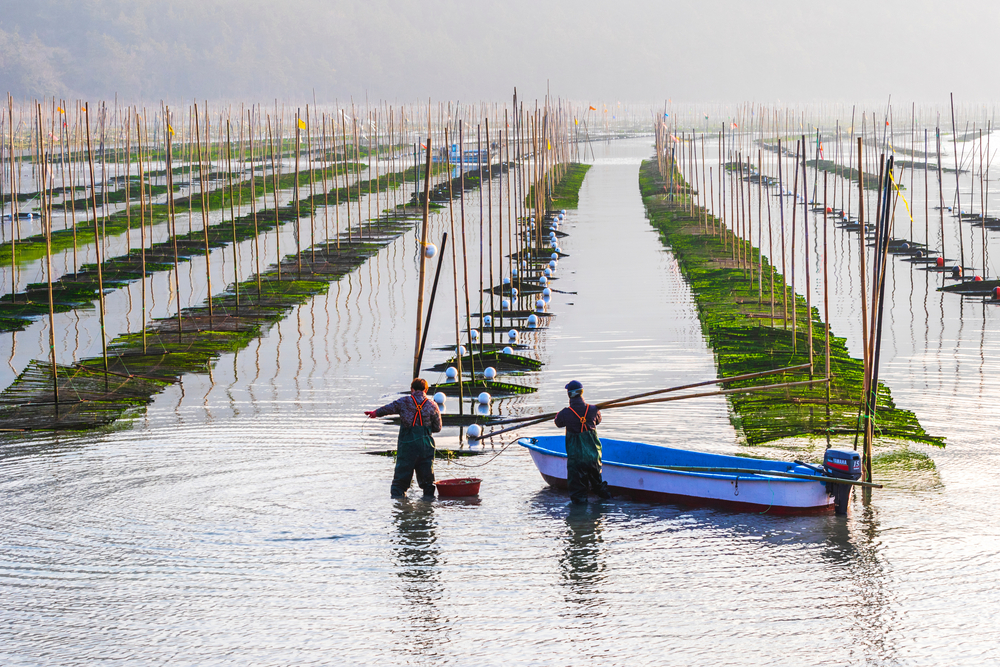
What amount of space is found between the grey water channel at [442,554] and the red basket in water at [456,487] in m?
0.22

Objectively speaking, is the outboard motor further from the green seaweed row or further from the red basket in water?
the red basket in water

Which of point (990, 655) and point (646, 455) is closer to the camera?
point (990, 655)

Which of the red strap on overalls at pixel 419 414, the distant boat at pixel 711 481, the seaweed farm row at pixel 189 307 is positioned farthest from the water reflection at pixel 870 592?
the seaweed farm row at pixel 189 307

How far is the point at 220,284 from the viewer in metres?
39.0

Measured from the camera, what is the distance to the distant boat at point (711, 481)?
15.1m

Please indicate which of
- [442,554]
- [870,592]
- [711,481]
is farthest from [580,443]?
[870,592]

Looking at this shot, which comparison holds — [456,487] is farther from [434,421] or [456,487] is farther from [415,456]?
[434,421]

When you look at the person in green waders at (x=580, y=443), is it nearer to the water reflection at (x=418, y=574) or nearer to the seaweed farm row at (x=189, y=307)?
the water reflection at (x=418, y=574)

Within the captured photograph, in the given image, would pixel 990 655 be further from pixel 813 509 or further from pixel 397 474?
pixel 397 474

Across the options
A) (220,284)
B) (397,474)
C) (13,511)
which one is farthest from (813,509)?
(220,284)

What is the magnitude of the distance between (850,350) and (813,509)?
1208 cm

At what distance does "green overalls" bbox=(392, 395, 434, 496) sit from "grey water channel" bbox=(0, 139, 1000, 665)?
0.95 feet

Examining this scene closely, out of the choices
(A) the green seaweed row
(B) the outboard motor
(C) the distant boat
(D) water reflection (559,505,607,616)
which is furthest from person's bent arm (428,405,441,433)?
(A) the green seaweed row

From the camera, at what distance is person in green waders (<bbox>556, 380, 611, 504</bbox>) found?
15.7m
